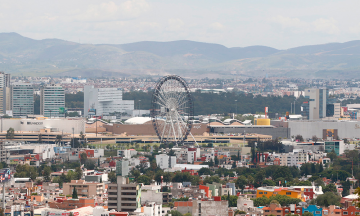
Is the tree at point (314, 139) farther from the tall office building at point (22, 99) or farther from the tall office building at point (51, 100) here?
the tall office building at point (22, 99)

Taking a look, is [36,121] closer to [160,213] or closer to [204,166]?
[204,166]

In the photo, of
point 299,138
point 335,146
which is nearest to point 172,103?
point 335,146

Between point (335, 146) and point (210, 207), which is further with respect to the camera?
point (335, 146)

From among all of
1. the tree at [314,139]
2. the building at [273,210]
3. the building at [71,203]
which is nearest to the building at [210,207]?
the building at [273,210]

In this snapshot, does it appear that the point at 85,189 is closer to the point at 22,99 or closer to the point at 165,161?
the point at 165,161

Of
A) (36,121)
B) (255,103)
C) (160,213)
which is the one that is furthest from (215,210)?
(255,103)

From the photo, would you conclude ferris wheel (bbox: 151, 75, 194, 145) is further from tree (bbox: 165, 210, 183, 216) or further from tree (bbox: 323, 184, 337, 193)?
tree (bbox: 165, 210, 183, 216)
